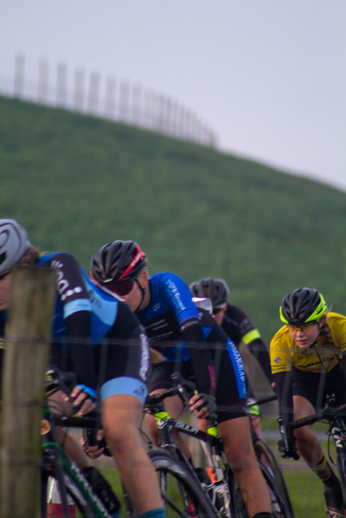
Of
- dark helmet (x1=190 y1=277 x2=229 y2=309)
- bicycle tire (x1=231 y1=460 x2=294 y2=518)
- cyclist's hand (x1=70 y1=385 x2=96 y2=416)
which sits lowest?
bicycle tire (x1=231 y1=460 x2=294 y2=518)

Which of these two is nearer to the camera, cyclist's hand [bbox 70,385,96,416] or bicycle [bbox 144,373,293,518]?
cyclist's hand [bbox 70,385,96,416]

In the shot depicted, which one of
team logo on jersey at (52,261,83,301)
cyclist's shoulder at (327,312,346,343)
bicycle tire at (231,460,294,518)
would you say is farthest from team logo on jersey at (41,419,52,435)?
cyclist's shoulder at (327,312,346,343)

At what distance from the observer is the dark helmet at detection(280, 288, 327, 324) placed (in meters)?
4.53

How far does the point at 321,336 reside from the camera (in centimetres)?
473

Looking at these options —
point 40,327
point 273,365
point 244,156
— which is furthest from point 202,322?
point 244,156

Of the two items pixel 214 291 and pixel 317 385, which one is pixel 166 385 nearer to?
pixel 317 385

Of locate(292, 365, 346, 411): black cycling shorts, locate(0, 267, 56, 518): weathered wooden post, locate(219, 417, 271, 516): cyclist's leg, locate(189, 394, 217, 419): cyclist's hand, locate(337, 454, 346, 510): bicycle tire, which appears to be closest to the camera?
locate(0, 267, 56, 518): weathered wooden post

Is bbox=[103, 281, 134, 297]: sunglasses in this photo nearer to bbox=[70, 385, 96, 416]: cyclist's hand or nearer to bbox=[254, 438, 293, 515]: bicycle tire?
bbox=[70, 385, 96, 416]: cyclist's hand

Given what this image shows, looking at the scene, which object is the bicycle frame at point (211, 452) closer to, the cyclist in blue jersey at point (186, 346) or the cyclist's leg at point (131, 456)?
the cyclist in blue jersey at point (186, 346)

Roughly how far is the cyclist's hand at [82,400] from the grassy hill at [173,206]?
2286 centimetres

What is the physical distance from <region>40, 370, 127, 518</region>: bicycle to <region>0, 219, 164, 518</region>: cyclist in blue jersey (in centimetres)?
11

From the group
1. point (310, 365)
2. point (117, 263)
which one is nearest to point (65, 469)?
point (117, 263)

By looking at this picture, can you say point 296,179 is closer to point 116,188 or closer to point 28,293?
point 116,188

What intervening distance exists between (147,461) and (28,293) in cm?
100
